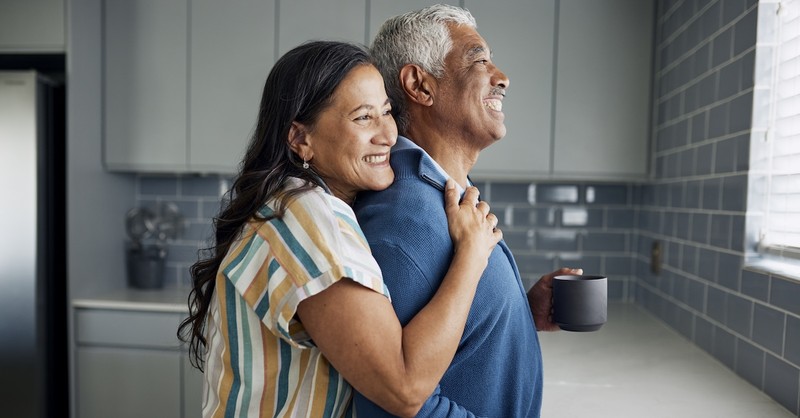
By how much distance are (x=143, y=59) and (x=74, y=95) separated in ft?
1.06

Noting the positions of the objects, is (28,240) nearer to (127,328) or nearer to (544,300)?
(127,328)

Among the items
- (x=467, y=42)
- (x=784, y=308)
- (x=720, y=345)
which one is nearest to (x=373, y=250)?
(x=467, y=42)

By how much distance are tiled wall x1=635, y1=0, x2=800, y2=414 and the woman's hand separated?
31.6 inches

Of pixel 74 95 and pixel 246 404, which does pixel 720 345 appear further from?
pixel 74 95

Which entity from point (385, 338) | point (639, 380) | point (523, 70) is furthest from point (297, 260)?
point (523, 70)

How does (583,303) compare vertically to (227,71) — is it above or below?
below

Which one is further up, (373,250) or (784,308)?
(373,250)

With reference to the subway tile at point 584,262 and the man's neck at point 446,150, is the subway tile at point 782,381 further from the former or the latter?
the subway tile at point 584,262

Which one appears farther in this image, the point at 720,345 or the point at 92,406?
the point at 92,406

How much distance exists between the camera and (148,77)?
2.71 m

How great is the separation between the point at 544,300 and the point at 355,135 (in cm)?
57

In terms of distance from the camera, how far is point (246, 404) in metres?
0.90

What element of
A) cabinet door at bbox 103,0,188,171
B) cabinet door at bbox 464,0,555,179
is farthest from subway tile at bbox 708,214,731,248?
cabinet door at bbox 103,0,188,171

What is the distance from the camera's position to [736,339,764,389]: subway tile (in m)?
1.52
